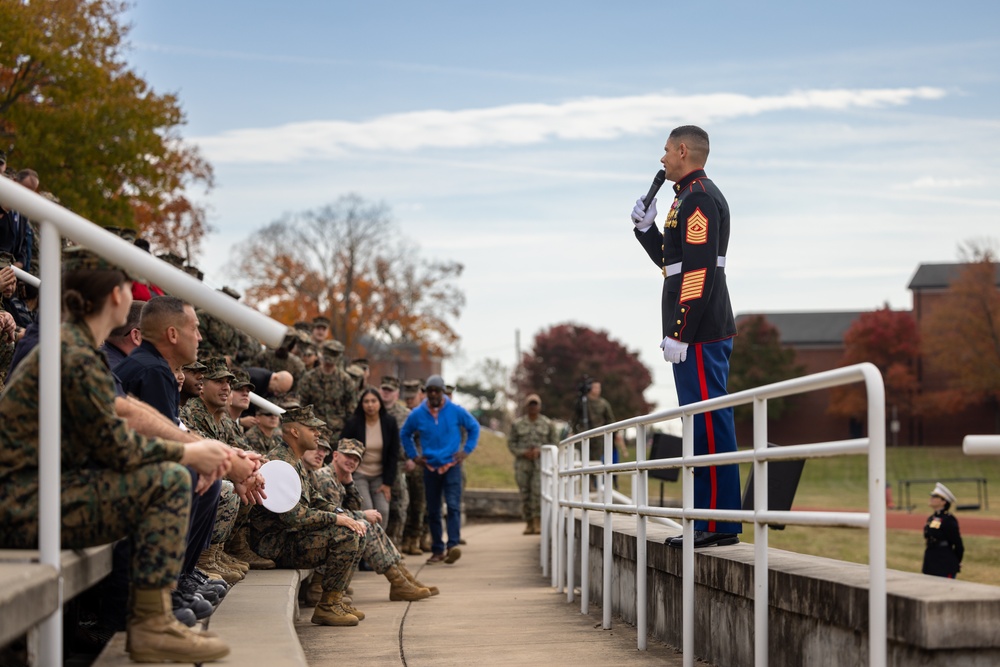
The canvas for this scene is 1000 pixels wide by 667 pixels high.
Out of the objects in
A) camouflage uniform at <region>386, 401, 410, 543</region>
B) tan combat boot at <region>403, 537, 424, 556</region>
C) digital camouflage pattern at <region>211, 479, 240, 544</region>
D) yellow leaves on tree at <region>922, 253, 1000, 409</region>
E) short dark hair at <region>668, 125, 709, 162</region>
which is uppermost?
yellow leaves on tree at <region>922, 253, 1000, 409</region>

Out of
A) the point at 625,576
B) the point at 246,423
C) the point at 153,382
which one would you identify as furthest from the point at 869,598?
the point at 246,423

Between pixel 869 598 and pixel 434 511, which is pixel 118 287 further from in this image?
pixel 434 511

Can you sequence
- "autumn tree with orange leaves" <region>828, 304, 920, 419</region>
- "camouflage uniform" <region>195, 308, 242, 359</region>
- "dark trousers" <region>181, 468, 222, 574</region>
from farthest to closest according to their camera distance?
"autumn tree with orange leaves" <region>828, 304, 920, 419</region>, "camouflage uniform" <region>195, 308, 242, 359</region>, "dark trousers" <region>181, 468, 222, 574</region>

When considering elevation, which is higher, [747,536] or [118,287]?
[118,287]

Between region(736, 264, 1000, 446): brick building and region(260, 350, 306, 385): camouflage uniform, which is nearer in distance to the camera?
region(260, 350, 306, 385): camouflage uniform

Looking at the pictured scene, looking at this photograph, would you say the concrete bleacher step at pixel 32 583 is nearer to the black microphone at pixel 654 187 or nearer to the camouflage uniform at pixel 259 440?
the black microphone at pixel 654 187

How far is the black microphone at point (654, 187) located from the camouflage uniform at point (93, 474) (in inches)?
165

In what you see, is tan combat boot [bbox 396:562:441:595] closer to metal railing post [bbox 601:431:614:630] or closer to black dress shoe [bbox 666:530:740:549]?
metal railing post [bbox 601:431:614:630]

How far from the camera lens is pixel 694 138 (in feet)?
24.6

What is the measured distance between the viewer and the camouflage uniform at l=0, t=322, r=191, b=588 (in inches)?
158

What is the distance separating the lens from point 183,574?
579 cm

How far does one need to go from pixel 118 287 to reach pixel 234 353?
308 inches

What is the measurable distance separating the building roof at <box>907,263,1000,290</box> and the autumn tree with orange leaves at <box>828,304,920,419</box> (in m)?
3.74

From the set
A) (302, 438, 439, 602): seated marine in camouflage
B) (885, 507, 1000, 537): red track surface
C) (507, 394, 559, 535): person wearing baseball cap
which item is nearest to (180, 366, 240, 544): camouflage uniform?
(302, 438, 439, 602): seated marine in camouflage
